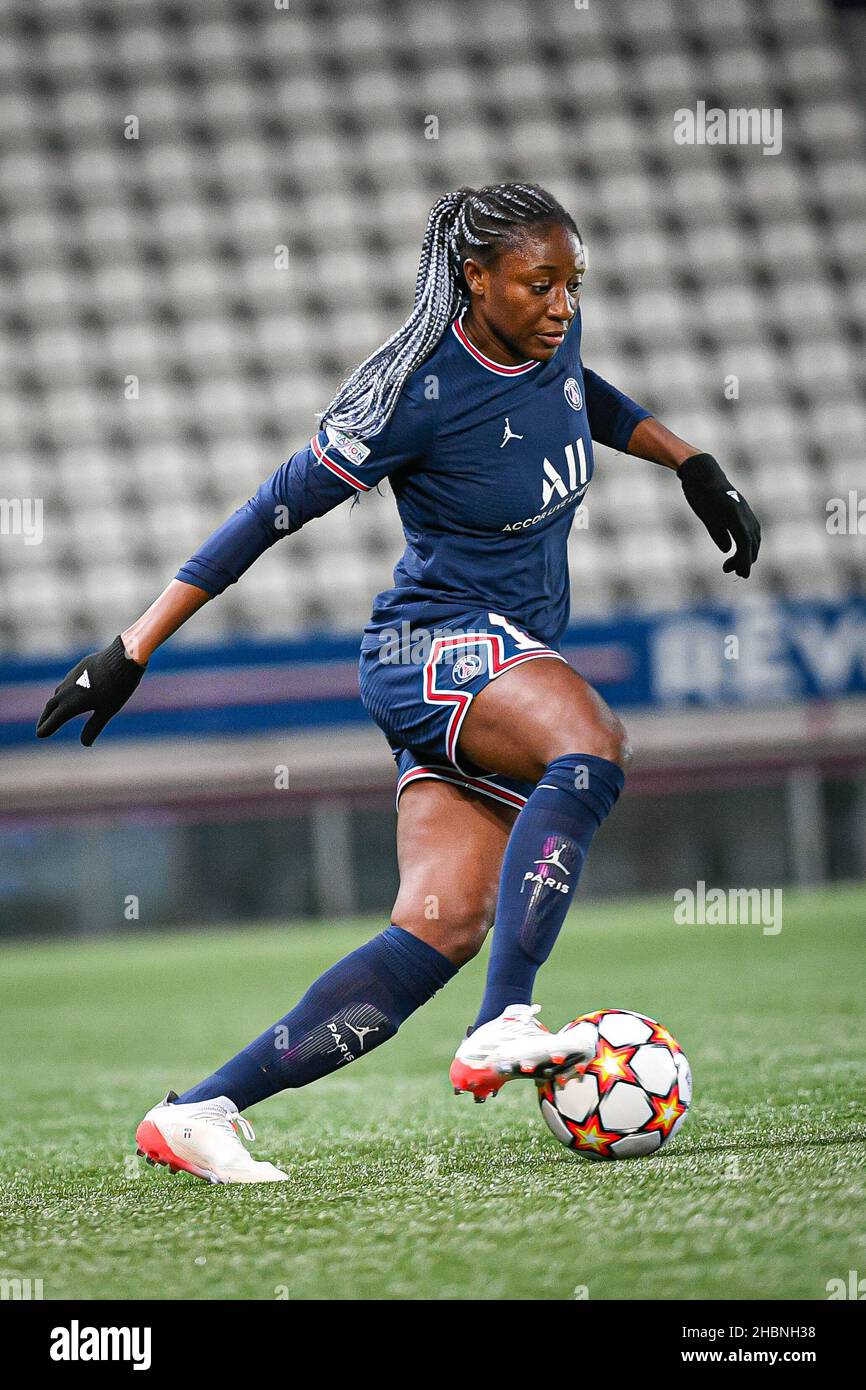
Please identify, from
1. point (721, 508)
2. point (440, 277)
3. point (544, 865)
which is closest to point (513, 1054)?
point (544, 865)

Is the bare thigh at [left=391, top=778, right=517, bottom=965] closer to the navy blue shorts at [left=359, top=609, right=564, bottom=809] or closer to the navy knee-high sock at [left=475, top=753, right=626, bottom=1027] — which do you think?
the navy blue shorts at [left=359, top=609, right=564, bottom=809]

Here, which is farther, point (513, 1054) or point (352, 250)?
point (352, 250)

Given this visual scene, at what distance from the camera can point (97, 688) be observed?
2.54 metres

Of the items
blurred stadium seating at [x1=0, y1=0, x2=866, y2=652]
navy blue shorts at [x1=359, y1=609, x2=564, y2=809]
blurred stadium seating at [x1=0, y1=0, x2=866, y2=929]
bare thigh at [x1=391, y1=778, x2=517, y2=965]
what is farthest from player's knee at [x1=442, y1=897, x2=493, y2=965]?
blurred stadium seating at [x1=0, y1=0, x2=866, y2=652]

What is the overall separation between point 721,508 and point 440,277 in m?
0.63

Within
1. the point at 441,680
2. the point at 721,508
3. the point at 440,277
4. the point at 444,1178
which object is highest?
the point at 440,277

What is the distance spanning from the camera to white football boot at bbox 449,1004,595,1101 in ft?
7.25

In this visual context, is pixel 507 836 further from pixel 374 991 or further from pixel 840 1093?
pixel 840 1093

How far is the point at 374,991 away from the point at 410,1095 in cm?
123

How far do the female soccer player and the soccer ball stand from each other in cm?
22

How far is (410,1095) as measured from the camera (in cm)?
373

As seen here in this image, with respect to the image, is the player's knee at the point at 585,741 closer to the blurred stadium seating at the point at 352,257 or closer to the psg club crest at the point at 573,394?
the psg club crest at the point at 573,394

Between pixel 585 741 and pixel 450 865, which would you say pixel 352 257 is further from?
pixel 585 741

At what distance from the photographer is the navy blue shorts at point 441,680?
2.52 meters
